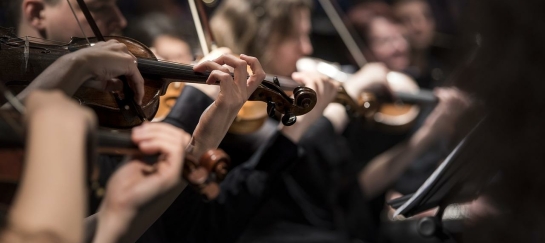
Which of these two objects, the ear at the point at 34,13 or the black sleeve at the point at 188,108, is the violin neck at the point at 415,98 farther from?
the ear at the point at 34,13

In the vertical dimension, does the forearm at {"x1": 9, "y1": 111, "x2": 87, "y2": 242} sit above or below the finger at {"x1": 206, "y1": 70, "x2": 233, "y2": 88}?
above

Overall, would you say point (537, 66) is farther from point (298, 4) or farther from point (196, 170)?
point (298, 4)

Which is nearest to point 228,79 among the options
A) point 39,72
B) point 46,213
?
point 39,72

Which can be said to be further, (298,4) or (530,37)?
(298,4)

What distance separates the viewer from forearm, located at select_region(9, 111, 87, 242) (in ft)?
2.45

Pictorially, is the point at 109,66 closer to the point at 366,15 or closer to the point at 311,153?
the point at 311,153

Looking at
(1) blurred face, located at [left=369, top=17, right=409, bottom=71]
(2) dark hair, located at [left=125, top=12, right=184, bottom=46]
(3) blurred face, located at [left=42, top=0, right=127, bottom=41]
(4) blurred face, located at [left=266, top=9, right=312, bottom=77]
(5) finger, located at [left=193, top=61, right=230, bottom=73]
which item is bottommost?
(1) blurred face, located at [left=369, top=17, right=409, bottom=71]

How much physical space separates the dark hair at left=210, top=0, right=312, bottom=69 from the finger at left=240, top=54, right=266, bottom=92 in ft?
2.31

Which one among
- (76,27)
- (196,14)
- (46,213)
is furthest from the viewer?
(196,14)

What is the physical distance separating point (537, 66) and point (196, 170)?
432 millimetres

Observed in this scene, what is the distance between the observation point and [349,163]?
7.81 feet

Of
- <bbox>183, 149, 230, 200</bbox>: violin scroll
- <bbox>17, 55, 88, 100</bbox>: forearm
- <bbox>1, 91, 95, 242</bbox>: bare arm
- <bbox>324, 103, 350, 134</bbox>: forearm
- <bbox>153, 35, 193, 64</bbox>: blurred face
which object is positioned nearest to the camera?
<bbox>1, 91, 95, 242</bbox>: bare arm

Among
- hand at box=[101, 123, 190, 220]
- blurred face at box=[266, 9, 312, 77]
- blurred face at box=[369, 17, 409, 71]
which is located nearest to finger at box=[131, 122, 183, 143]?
hand at box=[101, 123, 190, 220]

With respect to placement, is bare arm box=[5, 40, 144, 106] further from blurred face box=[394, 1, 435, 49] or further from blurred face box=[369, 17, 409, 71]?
blurred face box=[394, 1, 435, 49]
